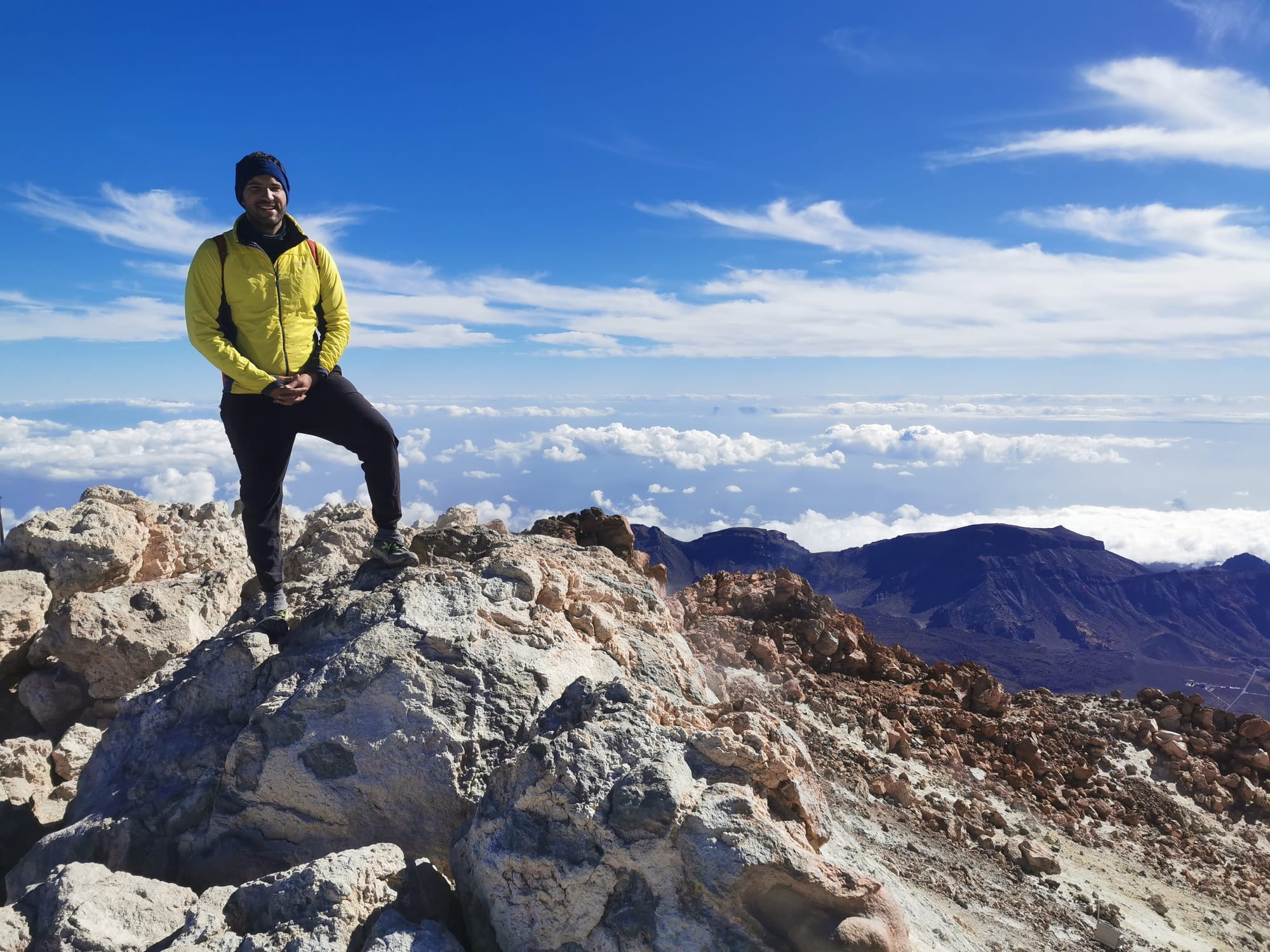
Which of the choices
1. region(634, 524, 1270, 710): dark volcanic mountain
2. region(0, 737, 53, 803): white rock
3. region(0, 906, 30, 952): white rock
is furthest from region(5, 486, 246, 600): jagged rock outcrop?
region(634, 524, 1270, 710): dark volcanic mountain

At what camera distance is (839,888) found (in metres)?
3.52

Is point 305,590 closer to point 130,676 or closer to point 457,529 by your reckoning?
point 457,529

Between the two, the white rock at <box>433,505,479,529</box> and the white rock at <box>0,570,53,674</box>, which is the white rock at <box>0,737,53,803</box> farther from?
the white rock at <box>433,505,479,529</box>

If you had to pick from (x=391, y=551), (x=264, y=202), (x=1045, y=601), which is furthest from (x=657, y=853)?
(x=1045, y=601)

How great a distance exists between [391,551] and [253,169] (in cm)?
288

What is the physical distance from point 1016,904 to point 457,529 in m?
5.45

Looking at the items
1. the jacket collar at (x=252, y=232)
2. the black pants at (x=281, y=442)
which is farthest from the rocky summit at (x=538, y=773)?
the jacket collar at (x=252, y=232)

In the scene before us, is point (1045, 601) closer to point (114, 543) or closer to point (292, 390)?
point (114, 543)

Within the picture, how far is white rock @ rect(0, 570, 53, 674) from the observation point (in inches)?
316

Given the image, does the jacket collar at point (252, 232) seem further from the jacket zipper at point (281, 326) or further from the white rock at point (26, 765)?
the white rock at point (26, 765)

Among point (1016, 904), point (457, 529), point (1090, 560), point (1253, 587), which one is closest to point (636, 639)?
point (457, 529)

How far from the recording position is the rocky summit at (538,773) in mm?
3654

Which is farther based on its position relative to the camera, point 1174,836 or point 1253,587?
point 1253,587

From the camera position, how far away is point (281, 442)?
5.93 meters
